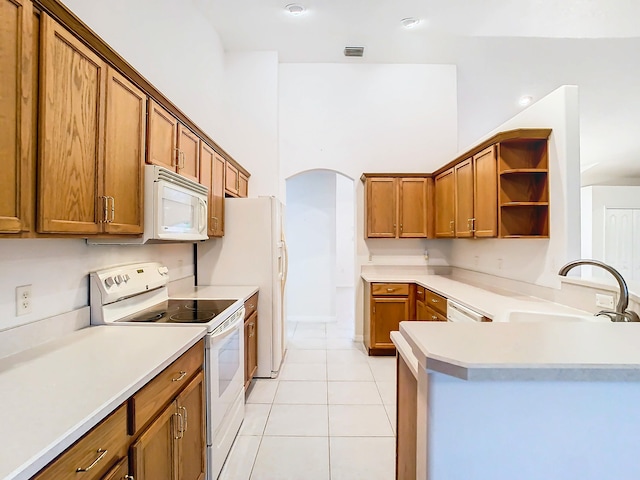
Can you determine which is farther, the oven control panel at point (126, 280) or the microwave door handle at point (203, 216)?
the microwave door handle at point (203, 216)

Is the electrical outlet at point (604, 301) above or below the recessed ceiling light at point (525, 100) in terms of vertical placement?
below

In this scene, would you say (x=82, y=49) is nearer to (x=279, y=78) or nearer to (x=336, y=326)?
(x=279, y=78)

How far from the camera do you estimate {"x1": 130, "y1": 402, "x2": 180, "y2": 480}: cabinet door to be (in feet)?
3.77

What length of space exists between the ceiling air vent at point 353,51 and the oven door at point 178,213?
2823 millimetres

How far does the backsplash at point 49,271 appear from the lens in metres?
1.36

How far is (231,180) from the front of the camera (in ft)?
11.7

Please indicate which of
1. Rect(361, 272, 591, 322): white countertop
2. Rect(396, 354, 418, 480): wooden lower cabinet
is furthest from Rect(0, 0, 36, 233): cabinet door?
Rect(361, 272, 591, 322): white countertop

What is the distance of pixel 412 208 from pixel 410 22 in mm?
2035

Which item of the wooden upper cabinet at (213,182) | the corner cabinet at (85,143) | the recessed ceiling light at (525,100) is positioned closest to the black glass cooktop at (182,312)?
the corner cabinet at (85,143)

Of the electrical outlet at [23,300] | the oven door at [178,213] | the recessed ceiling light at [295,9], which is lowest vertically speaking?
the electrical outlet at [23,300]

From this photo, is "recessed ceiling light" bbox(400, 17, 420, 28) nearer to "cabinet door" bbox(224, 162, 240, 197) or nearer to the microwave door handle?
"cabinet door" bbox(224, 162, 240, 197)

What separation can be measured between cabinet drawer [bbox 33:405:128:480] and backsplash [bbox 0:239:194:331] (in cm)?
72

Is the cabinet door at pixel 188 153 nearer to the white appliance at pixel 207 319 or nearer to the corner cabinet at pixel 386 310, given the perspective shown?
the white appliance at pixel 207 319

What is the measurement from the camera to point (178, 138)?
2.30m
